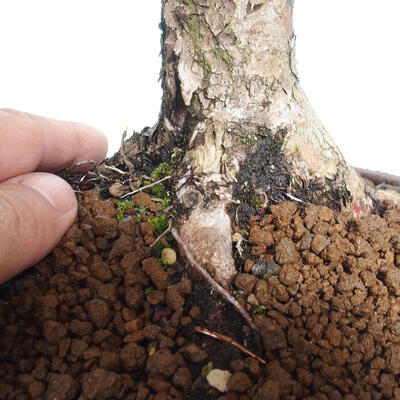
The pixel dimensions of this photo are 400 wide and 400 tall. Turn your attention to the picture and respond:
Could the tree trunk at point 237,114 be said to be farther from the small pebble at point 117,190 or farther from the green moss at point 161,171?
the small pebble at point 117,190

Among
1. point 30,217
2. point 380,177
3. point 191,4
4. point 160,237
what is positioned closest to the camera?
point 30,217

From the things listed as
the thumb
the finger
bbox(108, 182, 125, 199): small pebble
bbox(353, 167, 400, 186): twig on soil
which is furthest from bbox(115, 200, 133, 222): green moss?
bbox(353, 167, 400, 186): twig on soil

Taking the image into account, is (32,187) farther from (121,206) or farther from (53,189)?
(121,206)

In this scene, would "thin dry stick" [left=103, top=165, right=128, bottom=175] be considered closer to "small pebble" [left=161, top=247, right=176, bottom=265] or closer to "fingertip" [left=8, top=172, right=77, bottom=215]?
"fingertip" [left=8, top=172, right=77, bottom=215]

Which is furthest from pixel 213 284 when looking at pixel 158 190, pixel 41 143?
pixel 41 143

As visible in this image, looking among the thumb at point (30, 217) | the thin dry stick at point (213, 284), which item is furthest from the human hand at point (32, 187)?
the thin dry stick at point (213, 284)

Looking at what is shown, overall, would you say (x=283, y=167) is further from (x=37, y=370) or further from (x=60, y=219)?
(x=37, y=370)
